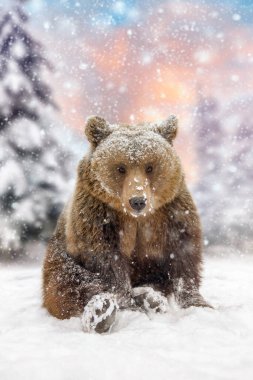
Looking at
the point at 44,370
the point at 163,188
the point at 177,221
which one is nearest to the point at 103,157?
the point at 163,188

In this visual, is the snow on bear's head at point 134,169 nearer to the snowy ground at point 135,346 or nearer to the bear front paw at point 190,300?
the bear front paw at point 190,300

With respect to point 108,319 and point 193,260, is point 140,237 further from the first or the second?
point 108,319

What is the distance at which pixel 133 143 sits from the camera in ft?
16.3

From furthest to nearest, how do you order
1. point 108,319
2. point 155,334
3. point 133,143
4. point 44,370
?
point 133,143
point 108,319
point 155,334
point 44,370

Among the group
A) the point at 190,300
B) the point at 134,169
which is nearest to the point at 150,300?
the point at 190,300

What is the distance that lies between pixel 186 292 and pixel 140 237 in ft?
2.34

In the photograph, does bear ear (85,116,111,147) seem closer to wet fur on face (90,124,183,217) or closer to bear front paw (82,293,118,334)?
wet fur on face (90,124,183,217)

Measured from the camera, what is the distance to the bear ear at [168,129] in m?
5.41

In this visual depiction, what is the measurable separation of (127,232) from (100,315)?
1.05m

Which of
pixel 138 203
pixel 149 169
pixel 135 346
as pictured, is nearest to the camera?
pixel 135 346

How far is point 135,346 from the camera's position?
3451mm

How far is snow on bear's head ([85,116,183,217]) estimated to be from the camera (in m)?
4.87

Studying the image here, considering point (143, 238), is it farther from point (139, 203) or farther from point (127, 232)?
point (139, 203)

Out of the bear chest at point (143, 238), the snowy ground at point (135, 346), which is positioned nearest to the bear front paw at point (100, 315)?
the snowy ground at point (135, 346)
